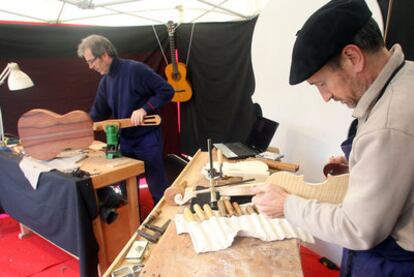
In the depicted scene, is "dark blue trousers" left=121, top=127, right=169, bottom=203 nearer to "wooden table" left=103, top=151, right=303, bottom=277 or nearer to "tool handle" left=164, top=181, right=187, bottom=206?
A: "tool handle" left=164, top=181, right=187, bottom=206

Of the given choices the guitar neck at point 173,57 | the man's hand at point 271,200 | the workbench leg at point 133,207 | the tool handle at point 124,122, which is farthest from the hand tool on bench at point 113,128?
the guitar neck at point 173,57

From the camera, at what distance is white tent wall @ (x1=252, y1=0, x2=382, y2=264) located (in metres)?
1.73

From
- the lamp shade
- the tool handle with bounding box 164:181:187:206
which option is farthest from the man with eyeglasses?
the tool handle with bounding box 164:181:187:206

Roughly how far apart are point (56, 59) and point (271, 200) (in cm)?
311

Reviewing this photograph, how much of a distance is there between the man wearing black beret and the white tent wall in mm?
1095

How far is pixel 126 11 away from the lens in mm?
3035

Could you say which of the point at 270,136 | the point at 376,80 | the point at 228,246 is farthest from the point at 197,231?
the point at 270,136

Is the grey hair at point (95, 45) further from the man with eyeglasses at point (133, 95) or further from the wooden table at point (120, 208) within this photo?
the wooden table at point (120, 208)

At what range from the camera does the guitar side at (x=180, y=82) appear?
3.62 metres

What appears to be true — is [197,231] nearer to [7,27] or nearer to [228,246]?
[228,246]

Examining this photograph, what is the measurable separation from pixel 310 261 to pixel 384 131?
1.78 m

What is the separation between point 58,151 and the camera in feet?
5.83

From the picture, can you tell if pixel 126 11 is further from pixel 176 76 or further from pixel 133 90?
pixel 133 90

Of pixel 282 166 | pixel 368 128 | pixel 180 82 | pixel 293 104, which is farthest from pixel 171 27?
pixel 368 128
